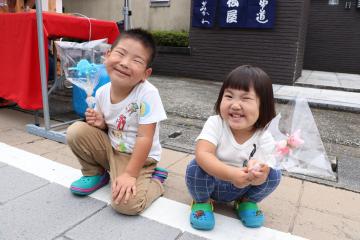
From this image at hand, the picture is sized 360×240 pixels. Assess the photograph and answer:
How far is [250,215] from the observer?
5.95 ft

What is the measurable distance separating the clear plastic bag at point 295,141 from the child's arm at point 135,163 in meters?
0.68

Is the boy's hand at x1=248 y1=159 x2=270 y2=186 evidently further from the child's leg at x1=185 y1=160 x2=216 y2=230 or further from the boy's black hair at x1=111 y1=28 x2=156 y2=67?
the boy's black hair at x1=111 y1=28 x2=156 y2=67

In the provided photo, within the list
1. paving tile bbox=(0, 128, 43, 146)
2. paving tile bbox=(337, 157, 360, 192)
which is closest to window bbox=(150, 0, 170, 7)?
paving tile bbox=(0, 128, 43, 146)

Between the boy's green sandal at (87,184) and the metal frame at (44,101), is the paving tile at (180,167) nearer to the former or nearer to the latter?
the boy's green sandal at (87,184)

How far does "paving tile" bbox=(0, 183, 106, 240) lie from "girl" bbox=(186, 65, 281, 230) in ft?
2.05

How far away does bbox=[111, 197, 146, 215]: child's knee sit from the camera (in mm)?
1842

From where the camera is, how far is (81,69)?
2549mm

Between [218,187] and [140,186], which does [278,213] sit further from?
[140,186]

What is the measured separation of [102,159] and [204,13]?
523cm

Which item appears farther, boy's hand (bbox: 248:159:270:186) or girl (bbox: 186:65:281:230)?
girl (bbox: 186:65:281:230)

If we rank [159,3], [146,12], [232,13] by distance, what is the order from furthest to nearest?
[146,12] < [159,3] < [232,13]

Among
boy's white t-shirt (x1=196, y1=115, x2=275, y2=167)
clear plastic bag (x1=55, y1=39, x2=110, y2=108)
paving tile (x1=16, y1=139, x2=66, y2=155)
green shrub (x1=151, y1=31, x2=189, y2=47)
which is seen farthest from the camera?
green shrub (x1=151, y1=31, x2=189, y2=47)

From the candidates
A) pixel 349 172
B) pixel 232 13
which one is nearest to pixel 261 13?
pixel 232 13

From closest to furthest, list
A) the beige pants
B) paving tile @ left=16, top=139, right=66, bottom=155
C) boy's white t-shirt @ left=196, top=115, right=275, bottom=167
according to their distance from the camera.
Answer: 1. boy's white t-shirt @ left=196, top=115, right=275, bottom=167
2. the beige pants
3. paving tile @ left=16, top=139, right=66, bottom=155
